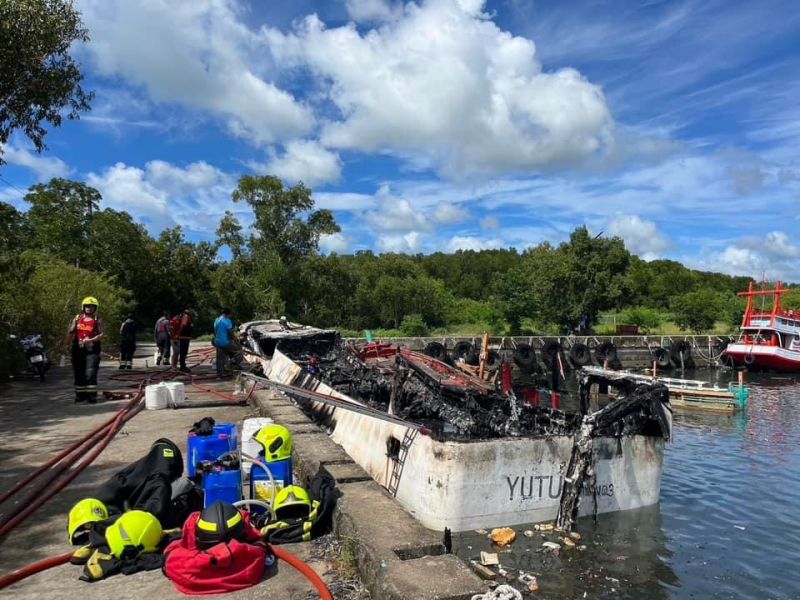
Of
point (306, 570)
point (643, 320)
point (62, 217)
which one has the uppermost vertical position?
point (62, 217)

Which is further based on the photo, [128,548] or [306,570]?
[128,548]

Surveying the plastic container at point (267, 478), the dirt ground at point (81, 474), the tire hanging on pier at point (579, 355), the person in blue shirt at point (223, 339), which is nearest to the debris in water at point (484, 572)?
the dirt ground at point (81, 474)

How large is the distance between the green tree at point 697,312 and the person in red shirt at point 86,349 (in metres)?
47.1

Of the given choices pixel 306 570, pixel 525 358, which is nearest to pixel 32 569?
pixel 306 570

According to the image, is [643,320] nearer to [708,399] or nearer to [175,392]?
[708,399]

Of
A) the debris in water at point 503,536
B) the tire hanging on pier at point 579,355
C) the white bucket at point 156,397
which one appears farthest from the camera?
the tire hanging on pier at point 579,355

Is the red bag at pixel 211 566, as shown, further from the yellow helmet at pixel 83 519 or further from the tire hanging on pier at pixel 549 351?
the tire hanging on pier at pixel 549 351

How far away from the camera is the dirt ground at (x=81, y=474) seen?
3.43m

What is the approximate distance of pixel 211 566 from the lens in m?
3.34

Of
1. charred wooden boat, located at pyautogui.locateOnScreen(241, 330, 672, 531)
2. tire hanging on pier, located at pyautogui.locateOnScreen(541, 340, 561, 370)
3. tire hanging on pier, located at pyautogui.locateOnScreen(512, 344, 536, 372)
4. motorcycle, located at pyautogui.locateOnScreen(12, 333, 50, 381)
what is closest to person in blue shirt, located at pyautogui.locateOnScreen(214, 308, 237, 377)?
motorcycle, located at pyautogui.locateOnScreen(12, 333, 50, 381)

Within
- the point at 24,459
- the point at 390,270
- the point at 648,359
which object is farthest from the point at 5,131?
the point at 390,270

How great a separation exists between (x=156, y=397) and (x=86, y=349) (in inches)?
57.8

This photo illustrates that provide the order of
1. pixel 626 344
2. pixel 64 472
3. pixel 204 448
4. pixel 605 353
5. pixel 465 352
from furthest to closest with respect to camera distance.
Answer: pixel 626 344 → pixel 605 353 → pixel 465 352 → pixel 64 472 → pixel 204 448

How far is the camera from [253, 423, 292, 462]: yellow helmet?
183 inches
